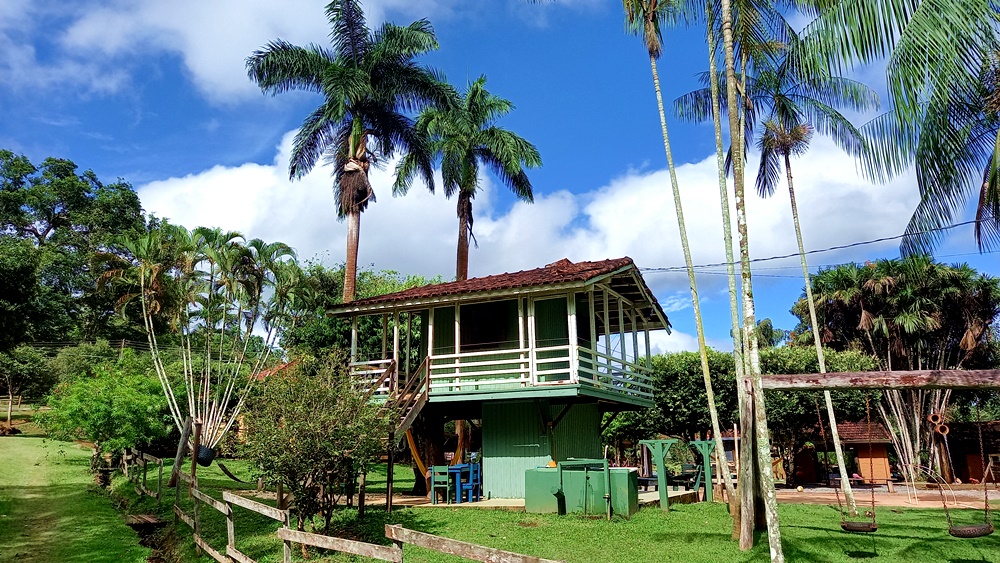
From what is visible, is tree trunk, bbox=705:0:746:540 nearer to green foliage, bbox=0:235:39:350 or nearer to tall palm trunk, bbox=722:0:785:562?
tall palm trunk, bbox=722:0:785:562

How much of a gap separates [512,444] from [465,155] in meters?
15.5

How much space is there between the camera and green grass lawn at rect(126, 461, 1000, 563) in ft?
34.3

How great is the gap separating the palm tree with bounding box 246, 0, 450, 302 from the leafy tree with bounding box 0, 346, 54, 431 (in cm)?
2131

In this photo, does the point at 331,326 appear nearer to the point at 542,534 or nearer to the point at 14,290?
the point at 14,290

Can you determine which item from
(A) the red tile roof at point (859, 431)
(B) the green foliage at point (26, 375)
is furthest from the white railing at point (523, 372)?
(B) the green foliage at point (26, 375)

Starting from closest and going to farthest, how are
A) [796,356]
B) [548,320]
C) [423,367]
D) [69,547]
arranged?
[69,547] < [423,367] < [548,320] < [796,356]

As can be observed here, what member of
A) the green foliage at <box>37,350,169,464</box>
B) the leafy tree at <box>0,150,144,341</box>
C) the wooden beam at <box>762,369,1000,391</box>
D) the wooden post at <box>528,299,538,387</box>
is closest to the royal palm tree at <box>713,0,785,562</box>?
the wooden beam at <box>762,369,1000,391</box>

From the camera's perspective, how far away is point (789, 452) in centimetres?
3139

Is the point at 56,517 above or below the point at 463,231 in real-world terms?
below

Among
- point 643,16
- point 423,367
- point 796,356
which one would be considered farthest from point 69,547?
point 796,356

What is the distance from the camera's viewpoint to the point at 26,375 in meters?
37.2

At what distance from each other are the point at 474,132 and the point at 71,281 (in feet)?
110

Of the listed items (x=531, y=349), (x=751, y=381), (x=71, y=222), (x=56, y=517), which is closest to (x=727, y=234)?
(x=751, y=381)

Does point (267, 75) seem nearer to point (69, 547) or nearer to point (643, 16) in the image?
point (643, 16)
